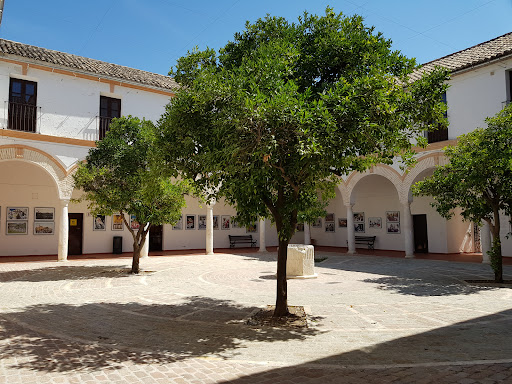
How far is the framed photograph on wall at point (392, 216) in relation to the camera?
20406 mm

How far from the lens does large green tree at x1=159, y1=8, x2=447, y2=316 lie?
5.32 m

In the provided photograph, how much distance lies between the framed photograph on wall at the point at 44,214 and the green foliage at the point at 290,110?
550 inches

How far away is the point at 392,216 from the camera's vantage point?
67.8ft

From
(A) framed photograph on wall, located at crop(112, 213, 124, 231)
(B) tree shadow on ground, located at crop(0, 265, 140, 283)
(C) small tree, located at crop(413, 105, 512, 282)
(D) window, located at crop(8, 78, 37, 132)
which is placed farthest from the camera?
(A) framed photograph on wall, located at crop(112, 213, 124, 231)

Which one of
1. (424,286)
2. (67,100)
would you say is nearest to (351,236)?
(424,286)

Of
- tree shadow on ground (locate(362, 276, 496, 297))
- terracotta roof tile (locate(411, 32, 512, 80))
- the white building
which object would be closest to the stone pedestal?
tree shadow on ground (locate(362, 276, 496, 297))

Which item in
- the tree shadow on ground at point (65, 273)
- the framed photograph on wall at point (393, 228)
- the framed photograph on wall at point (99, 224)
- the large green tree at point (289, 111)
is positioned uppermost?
the large green tree at point (289, 111)

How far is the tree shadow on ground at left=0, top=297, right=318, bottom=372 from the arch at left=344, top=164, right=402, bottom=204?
12.2 m

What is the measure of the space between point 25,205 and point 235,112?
15739 mm

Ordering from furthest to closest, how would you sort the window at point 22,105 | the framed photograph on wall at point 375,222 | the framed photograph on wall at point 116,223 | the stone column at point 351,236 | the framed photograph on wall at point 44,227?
the framed photograph on wall at point 375,222, the framed photograph on wall at point 116,223, the stone column at point 351,236, the framed photograph on wall at point 44,227, the window at point 22,105

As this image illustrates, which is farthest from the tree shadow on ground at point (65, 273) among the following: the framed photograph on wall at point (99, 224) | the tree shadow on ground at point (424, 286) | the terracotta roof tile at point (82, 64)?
the terracotta roof tile at point (82, 64)

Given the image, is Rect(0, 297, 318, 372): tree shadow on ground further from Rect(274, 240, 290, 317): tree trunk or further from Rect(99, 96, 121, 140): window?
Rect(99, 96, 121, 140): window

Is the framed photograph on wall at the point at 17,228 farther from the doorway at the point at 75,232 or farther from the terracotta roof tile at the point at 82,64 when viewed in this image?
the terracotta roof tile at the point at 82,64

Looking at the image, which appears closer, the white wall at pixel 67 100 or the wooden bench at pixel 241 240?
the white wall at pixel 67 100
